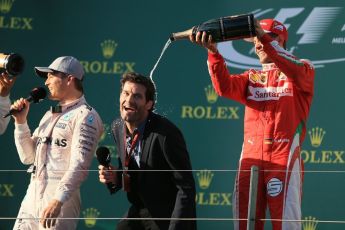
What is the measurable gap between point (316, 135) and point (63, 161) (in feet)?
7.55

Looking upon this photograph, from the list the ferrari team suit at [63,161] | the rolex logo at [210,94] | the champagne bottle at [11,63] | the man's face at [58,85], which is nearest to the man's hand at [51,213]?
the ferrari team suit at [63,161]

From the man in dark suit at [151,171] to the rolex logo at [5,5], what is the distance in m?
2.48

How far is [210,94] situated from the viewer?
6.42 metres

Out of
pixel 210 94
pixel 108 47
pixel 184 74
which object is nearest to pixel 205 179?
pixel 210 94

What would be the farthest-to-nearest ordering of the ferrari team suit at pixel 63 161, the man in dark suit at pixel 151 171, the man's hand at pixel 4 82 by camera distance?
the man's hand at pixel 4 82 → the ferrari team suit at pixel 63 161 → the man in dark suit at pixel 151 171

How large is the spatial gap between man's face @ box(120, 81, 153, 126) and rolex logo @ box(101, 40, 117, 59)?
208 cm

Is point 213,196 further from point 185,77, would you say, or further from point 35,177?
point 35,177

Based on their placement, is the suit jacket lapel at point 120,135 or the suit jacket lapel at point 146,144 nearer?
the suit jacket lapel at point 146,144

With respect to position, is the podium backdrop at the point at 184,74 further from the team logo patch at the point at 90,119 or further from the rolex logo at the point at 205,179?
the team logo patch at the point at 90,119

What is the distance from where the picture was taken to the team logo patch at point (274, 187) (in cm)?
436

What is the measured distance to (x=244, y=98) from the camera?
15.3 ft

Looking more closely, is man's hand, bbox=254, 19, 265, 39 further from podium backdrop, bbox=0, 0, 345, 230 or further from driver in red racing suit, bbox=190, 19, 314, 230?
podium backdrop, bbox=0, 0, 345, 230

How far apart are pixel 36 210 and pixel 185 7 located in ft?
8.15

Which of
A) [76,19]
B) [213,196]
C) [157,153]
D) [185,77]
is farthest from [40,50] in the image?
[157,153]
